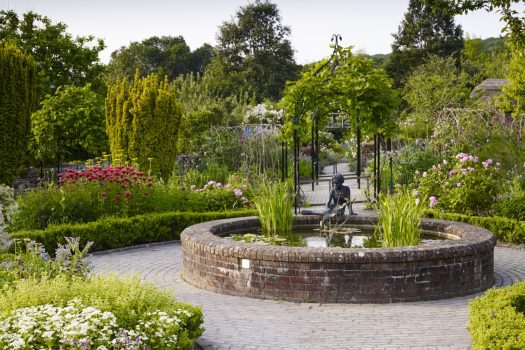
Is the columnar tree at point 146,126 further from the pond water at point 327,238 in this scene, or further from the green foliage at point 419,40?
the green foliage at point 419,40

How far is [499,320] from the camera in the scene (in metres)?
4.99

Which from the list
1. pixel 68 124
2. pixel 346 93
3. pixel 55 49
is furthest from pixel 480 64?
pixel 346 93

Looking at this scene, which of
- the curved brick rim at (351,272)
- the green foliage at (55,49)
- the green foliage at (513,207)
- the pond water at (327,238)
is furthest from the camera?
the green foliage at (55,49)

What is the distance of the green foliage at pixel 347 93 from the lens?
35.1 feet

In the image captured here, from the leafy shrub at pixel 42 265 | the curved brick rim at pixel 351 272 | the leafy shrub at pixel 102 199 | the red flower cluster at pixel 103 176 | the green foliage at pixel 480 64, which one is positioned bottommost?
the curved brick rim at pixel 351 272

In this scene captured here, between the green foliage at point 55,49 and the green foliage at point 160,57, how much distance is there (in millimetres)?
32091

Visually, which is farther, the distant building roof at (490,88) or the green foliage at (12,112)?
the distant building roof at (490,88)

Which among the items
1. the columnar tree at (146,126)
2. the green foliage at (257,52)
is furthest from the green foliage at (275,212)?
the green foliage at (257,52)

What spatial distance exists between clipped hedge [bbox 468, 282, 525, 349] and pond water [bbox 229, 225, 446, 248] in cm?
318

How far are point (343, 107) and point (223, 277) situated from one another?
14.6 ft

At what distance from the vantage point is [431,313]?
7.02 metres

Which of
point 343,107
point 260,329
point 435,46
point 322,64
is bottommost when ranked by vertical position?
point 260,329

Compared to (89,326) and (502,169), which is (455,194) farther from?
(89,326)

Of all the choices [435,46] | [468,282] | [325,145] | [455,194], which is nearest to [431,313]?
[468,282]
